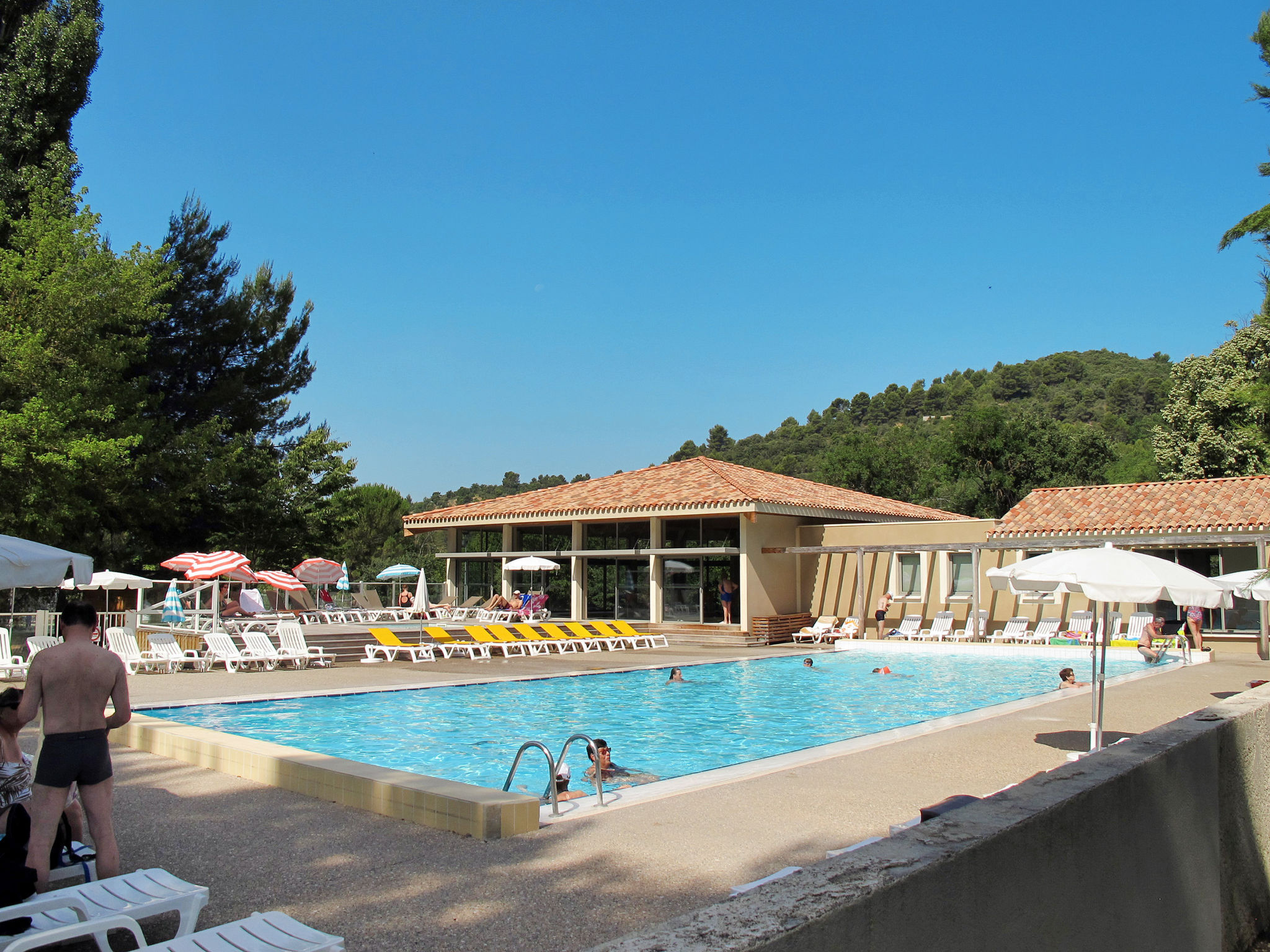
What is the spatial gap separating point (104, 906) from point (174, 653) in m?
13.7

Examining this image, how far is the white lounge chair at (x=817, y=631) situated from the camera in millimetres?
24203

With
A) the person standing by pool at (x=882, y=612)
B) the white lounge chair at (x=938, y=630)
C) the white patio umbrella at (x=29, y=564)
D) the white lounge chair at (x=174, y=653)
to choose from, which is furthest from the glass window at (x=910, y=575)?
the white patio umbrella at (x=29, y=564)

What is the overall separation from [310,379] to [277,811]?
26022 millimetres

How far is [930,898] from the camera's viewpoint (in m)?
2.42

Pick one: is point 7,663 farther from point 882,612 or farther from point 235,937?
point 882,612

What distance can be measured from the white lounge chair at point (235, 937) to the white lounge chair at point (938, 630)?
816 inches

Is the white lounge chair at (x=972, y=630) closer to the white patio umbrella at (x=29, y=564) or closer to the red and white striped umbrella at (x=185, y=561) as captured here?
the red and white striped umbrella at (x=185, y=561)

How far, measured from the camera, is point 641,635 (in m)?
23.1

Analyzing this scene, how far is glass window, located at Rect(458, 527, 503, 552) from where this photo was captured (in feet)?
97.8

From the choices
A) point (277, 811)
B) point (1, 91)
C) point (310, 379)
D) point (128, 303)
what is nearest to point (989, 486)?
point (310, 379)

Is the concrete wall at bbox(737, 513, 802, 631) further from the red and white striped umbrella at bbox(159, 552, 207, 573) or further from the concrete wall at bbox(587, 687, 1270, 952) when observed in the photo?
the concrete wall at bbox(587, 687, 1270, 952)

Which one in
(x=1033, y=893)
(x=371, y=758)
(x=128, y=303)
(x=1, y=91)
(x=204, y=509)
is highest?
(x=1, y=91)

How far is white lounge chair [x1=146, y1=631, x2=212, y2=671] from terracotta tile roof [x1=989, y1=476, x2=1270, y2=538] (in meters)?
18.5

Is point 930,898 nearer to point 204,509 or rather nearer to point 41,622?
point 41,622
